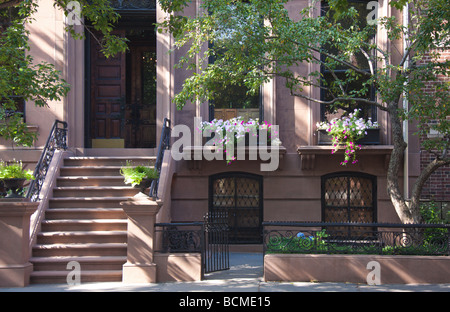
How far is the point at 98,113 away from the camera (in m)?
14.7

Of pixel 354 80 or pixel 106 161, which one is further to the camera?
pixel 354 80

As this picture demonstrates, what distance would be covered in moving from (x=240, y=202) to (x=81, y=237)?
4.44 metres

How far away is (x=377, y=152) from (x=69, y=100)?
25.8ft

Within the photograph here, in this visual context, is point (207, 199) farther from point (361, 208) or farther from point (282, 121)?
point (361, 208)

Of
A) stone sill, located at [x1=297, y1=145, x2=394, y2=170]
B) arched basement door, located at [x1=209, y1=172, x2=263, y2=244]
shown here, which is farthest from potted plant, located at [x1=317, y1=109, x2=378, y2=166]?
arched basement door, located at [x1=209, y1=172, x2=263, y2=244]

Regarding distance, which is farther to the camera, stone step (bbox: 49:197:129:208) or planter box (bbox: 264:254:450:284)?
stone step (bbox: 49:197:129:208)

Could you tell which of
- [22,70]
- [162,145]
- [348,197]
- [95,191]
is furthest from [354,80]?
[22,70]

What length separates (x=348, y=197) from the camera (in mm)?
13273

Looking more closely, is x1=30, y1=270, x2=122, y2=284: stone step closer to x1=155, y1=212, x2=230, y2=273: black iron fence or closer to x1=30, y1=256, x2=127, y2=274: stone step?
x1=30, y1=256, x2=127, y2=274: stone step

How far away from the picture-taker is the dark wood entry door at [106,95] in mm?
14633

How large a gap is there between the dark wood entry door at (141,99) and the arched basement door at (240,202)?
300cm

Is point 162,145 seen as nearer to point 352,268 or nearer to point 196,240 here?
point 196,240

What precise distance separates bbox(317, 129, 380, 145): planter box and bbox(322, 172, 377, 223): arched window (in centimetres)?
84

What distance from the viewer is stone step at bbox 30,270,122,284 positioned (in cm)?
967
